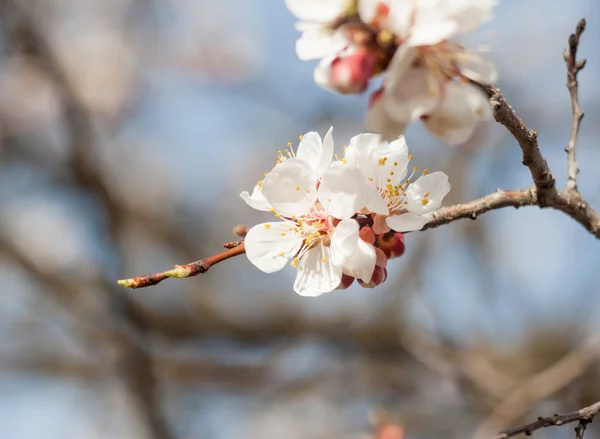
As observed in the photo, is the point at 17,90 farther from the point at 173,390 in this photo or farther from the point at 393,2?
the point at 393,2

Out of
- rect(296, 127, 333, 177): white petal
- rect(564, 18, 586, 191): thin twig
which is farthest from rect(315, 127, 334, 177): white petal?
rect(564, 18, 586, 191): thin twig

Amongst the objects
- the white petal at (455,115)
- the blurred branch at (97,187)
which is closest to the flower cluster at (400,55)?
the white petal at (455,115)

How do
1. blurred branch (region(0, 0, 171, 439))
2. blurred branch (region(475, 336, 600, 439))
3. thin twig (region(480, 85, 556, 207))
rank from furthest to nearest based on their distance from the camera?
blurred branch (region(0, 0, 171, 439)) < blurred branch (region(475, 336, 600, 439)) < thin twig (region(480, 85, 556, 207))

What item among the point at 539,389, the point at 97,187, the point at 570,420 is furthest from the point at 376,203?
the point at 97,187

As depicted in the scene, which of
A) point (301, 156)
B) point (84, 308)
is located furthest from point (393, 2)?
point (84, 308)

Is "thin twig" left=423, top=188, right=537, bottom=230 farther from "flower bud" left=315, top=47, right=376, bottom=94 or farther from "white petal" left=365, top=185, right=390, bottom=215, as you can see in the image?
"flower bud" left=315, top=47, right=376, bottom=94

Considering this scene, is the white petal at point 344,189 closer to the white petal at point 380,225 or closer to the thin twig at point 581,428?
the white petal at point 380,225

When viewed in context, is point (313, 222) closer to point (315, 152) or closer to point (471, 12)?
point (315, 152)

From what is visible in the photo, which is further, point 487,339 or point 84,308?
point 487,339
